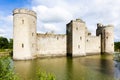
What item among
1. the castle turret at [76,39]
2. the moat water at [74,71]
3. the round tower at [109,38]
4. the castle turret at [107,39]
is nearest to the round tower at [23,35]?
the moat water at [74,71]

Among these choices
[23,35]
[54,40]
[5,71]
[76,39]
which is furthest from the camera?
[76,39]

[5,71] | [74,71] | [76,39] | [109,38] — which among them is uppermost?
[109,38]

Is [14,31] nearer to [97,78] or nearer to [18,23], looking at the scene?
[18,23]

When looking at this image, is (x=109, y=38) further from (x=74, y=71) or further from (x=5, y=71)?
(x=5, y=71)

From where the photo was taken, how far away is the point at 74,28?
2728 centimetres

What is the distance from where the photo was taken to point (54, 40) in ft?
86.6

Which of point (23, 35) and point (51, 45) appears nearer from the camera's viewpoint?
point (23, 35)

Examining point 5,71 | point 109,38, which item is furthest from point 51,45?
point 5,71

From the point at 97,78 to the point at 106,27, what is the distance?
24.2m

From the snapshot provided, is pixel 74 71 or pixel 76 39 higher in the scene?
pixel 76 39

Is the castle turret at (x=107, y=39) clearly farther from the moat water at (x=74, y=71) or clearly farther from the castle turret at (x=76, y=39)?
the moat water at (x=74, y=71)

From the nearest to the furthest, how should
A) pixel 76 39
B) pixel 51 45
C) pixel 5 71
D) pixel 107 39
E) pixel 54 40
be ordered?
pixel 5 71 → pixel 51 45 → pixel 54 40 → pixel 76 39 → pixel 107 39

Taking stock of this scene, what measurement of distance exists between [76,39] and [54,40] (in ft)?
12.4

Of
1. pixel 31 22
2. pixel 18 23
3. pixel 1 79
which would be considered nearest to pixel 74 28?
pixel 31 22
